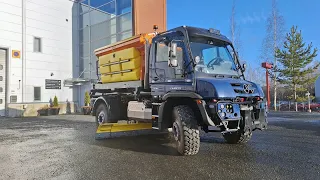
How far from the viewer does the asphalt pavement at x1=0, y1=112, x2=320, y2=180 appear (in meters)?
4.89

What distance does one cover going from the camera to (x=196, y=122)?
6.08 metres

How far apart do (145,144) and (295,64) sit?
2359cm

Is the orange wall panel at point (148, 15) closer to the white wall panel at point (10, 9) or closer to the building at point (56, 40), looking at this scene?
the building at point (56, 40)

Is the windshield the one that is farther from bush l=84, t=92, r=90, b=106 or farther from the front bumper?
bush l=84, t=92, r=90, b=106

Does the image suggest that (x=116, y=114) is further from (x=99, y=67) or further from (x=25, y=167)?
(x=25, y=167)

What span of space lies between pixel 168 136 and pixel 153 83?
2.43 meters

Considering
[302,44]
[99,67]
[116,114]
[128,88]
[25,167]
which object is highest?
[302,44]

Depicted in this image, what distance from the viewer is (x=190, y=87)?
20.0 feet

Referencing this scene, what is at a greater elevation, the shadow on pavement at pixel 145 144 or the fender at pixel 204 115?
the fender at pixel 204 115

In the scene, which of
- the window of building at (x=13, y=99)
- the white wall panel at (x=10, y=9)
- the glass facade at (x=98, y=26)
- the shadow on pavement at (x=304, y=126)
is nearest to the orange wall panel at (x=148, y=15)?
the glass facade at (x=98, y=26)

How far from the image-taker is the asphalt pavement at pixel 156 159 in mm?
4891

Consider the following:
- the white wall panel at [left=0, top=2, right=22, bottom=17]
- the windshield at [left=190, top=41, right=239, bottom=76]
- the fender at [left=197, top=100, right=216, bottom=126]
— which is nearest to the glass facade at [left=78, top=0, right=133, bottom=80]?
the white wall panel at [left=0, top=2, right=22, bottom=17]

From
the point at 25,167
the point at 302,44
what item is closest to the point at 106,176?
the point at 25,167

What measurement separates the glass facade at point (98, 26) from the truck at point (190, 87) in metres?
Answer: 13.1
